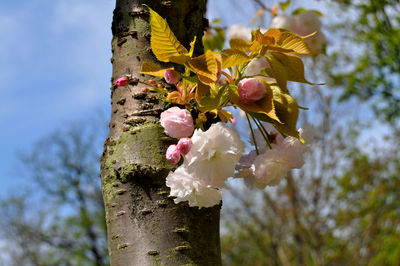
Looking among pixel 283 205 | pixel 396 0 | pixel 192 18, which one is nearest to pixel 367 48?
pixel 396 0

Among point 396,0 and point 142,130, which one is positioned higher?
point 396,0

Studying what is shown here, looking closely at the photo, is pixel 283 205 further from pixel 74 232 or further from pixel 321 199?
pixel 74 232

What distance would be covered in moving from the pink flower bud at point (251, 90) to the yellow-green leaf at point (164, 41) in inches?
3.6

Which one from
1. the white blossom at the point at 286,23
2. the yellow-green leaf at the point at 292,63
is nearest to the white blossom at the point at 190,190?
the yellow-green leaf at the point at 292,63

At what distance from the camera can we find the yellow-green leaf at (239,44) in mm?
547

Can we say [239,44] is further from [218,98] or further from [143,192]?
[143,192]

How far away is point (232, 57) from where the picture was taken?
539 millimetres

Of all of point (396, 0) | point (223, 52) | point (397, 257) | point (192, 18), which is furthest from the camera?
point (397, 257)

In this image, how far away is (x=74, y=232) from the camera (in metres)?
10.1

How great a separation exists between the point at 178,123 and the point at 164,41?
12 cm

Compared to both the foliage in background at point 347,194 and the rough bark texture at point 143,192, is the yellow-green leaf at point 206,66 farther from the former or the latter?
the foliage in background at point 347,194

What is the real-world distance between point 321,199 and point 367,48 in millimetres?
2788

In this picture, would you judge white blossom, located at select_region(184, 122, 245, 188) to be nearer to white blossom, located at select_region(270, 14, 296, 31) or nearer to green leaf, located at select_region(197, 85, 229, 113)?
green leaf, located at select_region(197, 85, 229, 113)

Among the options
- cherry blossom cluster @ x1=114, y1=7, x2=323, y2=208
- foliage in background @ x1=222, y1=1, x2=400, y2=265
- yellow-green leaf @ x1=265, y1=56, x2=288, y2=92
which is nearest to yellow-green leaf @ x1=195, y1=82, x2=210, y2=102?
cherry blossom cluster @ x1=114, y1=7, x2=323, y2=208
